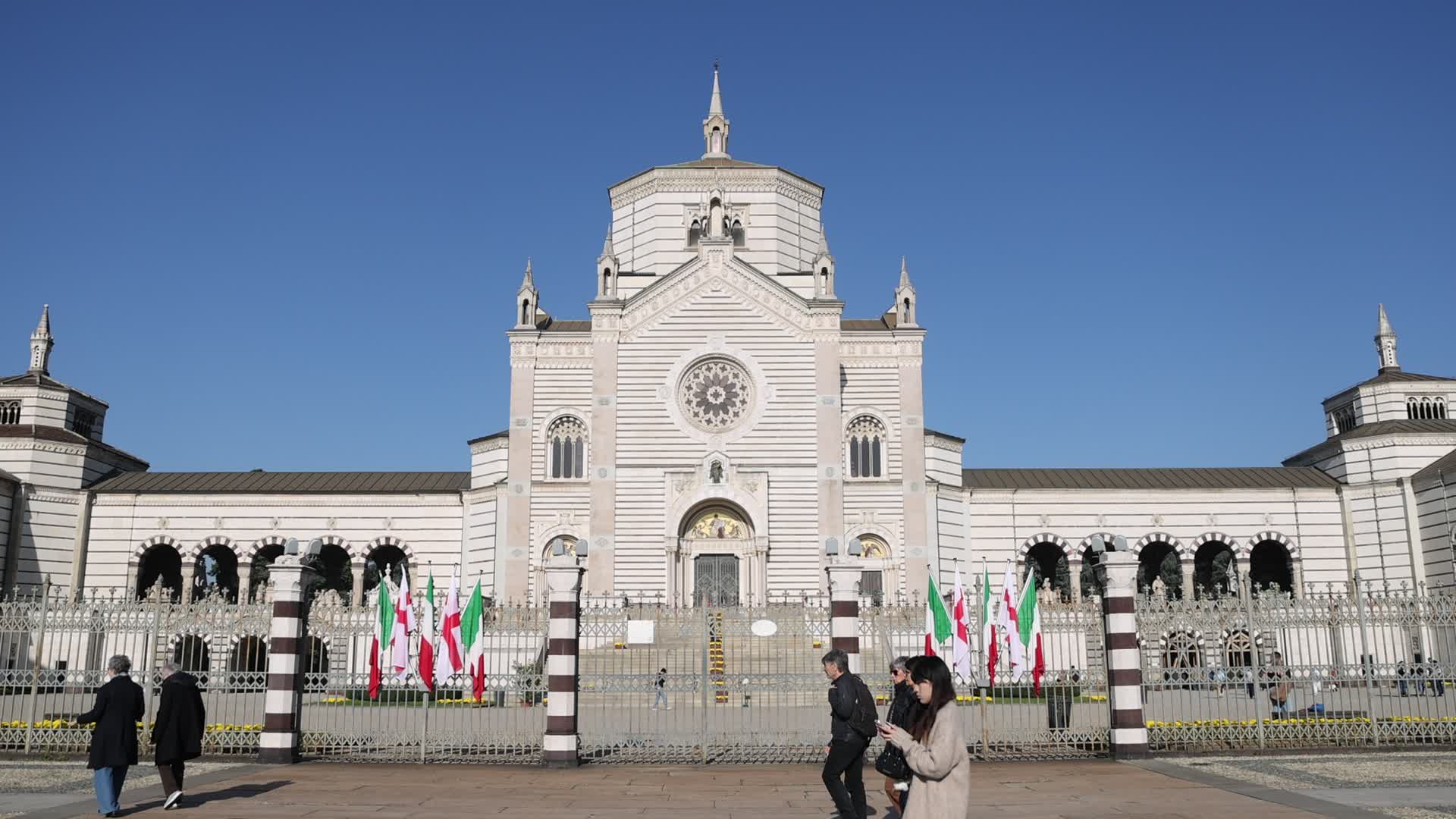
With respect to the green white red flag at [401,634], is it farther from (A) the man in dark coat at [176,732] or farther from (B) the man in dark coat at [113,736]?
(B) the man in dark coat at [113,736]

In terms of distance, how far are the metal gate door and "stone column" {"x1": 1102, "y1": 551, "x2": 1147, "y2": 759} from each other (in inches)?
807

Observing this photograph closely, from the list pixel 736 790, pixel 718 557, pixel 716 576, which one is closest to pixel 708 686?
pixel 736 790

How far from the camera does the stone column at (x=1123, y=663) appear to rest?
660 inches

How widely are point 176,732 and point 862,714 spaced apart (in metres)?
6.96

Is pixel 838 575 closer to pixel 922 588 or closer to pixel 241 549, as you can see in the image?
pixel 922 588

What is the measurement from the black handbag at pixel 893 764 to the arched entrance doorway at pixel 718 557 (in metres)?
28.3

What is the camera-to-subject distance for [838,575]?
1755 centimetres

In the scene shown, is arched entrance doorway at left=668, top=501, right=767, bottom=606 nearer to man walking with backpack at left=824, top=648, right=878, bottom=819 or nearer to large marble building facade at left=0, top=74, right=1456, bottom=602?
large marble building facade at left=0, top=74, right=1456, bottom=602

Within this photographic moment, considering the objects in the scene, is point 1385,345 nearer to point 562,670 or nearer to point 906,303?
point 906,303

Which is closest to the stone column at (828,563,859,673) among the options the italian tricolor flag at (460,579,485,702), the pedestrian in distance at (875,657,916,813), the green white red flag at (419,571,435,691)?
the italian tricolor flag at (460,579,485,702)

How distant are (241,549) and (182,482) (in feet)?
11.7

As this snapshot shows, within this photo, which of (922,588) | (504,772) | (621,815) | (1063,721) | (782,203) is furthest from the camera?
(782,203)

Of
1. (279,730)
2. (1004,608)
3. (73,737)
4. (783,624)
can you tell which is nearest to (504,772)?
(279,730)

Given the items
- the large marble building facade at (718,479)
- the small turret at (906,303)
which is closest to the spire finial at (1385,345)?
the large marble building facade at (718,479)
